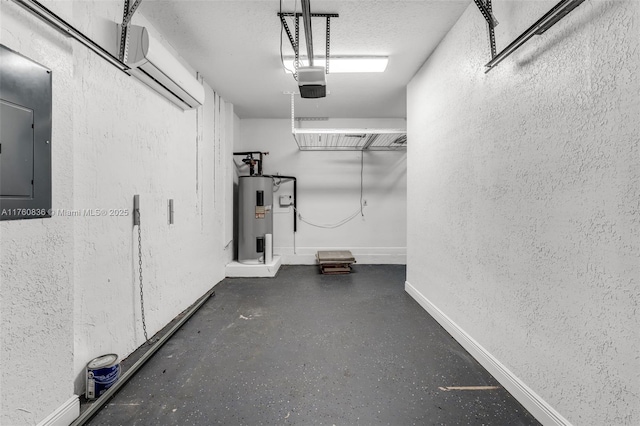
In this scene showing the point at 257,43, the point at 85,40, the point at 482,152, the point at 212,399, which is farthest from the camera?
the point at 257,43

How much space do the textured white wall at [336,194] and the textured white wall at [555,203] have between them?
8.84 feet

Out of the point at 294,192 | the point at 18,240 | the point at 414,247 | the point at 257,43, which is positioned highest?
the point at 257,43

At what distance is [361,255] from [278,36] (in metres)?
3.64

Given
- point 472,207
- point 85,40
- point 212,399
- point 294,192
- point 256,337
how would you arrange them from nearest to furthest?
point 85,40 < point 212,399 < point 472,207 < point 256,337 < point 294,192

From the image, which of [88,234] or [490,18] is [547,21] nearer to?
[490,18]

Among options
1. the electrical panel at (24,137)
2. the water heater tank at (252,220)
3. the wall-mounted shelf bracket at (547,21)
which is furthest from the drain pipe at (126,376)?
the wall-mounted shelf bracket at (547,21)

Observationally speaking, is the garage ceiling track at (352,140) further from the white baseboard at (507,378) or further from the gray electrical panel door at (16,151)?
the gray electrical panel door at (16,151)

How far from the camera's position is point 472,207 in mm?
1923

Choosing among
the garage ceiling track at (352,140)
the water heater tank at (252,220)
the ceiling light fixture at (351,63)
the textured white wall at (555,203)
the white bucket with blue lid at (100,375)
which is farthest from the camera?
the water heater tank at (252,220)

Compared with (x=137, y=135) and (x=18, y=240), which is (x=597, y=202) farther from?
(x=137, y=135)

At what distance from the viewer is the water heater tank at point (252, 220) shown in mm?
4086

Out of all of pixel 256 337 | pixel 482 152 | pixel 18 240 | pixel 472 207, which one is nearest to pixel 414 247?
pixel 472 207

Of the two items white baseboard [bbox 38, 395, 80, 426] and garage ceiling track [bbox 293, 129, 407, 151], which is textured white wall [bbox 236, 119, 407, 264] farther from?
white baseboard [bbox 38, 395, 80, 426]

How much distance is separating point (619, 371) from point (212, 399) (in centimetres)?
188
